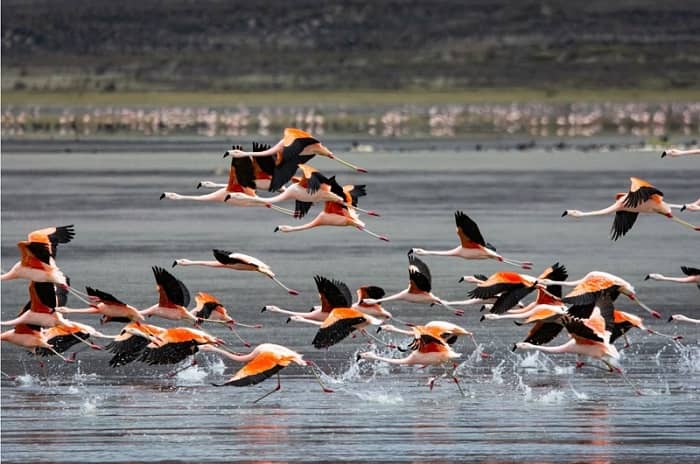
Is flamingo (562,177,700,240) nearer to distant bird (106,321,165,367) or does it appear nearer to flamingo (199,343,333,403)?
flamingo (199,343,333,403)

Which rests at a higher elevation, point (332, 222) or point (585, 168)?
point (332, 222)

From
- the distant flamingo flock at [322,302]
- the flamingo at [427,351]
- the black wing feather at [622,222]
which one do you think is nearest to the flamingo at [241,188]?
the distant flamingo flock at [322,302]

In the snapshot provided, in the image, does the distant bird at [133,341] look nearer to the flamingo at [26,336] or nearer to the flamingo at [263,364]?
the flamingo at [26,336]

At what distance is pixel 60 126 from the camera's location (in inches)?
3937

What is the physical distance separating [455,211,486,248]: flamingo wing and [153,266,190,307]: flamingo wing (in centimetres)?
277

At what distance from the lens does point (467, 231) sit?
18719 millimetres

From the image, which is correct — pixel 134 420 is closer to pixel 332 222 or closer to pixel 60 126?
pixel 332 222

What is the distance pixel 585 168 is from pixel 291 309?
30.4 meters

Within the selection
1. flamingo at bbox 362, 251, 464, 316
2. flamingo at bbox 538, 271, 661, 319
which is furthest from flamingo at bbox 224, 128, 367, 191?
flamingo at bbox 538, 271, 661, 319

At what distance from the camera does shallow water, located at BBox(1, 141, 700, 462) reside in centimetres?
1609

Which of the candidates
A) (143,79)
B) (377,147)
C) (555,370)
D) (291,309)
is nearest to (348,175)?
(377,147)

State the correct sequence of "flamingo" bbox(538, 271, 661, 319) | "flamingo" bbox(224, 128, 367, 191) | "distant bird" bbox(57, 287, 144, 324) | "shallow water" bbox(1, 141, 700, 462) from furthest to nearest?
"distant bird" bbox(57, 287, 144, 324)
"flamingo" bbox(224, 128, 367, 191)
"flamingo" bbox(538, 271, 661, 319)
"shallow water" bbox(1, 141, 700, 462)

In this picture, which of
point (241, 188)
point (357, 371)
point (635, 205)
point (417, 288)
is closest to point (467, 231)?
point (417, 288)

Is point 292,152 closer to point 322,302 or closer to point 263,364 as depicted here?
point 322,302
